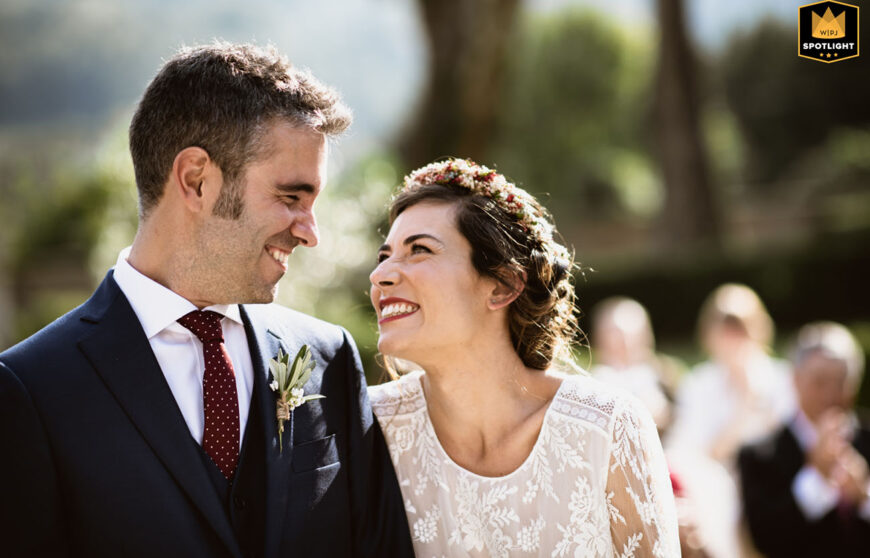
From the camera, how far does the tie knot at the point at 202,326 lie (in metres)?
2.36

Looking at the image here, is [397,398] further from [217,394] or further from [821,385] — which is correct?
[821,385]

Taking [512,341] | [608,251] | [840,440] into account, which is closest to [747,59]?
[608,251]

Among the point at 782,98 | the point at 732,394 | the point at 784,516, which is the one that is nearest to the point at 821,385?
the point at 784,516

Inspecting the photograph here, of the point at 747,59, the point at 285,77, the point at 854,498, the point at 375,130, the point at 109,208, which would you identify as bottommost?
the point at 854,498

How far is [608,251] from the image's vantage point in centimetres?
2500

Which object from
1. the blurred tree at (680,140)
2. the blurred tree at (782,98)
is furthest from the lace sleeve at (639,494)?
the blurred tree at (782,98)

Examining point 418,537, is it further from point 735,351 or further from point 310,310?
point 310,310

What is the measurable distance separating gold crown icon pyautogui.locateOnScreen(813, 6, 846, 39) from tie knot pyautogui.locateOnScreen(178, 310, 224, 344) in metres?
3.72

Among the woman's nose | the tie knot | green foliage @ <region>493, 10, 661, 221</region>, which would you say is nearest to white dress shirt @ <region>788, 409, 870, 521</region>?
the woman's nose

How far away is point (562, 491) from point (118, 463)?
1.39 m

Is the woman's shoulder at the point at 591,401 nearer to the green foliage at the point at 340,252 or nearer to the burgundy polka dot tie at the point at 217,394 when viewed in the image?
the burgundy polka dot tie at the point at 217,394

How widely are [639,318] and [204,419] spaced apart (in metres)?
5.00

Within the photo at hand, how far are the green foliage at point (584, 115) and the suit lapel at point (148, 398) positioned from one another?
84.1ft

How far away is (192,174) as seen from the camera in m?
2.42
